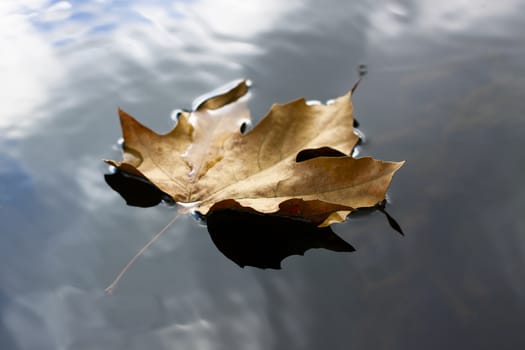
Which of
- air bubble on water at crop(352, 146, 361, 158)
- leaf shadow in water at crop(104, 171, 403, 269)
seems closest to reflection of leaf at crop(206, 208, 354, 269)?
leaf shadow in water at crop(104, 171, 403, 269)

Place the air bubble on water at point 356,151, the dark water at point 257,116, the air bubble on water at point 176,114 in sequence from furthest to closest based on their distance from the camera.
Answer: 1. the air bubble on water at point 176,114
2. the air bubble on water at point 356,151
3. the dark water at point 257,116

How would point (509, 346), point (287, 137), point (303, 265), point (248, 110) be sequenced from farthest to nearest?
point (248, 110)
point (287, 137)
point (303, 265)
point (509, 346)

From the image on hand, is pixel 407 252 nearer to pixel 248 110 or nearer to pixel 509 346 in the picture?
pixel 509 346

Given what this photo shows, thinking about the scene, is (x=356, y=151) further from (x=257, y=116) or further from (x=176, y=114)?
(x=176, y=114)

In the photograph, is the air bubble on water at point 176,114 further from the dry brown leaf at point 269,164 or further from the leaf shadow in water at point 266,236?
the leaf shadow in water at point 266,236

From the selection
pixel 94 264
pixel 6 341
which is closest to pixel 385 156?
pixel 94 264

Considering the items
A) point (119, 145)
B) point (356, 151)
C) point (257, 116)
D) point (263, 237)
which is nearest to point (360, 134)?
point (356, 151)

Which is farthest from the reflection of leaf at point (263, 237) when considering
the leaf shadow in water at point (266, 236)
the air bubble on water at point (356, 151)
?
the air bubble on water at point (356, 151)

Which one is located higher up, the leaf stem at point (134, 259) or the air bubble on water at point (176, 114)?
the air bubble on water at point (176, 114)
